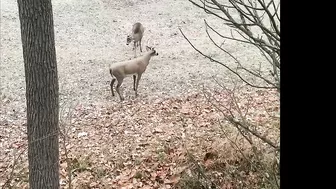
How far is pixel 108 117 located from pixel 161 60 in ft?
9.59

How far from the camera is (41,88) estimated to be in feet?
13.7

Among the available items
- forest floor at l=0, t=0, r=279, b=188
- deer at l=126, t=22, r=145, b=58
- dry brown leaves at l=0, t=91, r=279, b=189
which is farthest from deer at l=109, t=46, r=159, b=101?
deer at l=126, t=22, r=145, b=58

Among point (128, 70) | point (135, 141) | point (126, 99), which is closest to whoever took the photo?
point (135, 141)

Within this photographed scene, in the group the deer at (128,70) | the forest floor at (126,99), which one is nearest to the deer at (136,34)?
the forest floor at (126,99)

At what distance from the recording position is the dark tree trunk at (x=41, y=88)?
4.01 metres

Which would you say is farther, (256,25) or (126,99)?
(126,99)

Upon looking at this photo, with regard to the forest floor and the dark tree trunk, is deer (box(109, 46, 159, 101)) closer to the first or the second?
the forest floor

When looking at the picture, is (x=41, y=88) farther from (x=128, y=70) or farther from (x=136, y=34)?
(x=136, y=34)

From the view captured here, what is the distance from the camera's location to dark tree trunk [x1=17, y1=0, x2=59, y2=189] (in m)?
4.01

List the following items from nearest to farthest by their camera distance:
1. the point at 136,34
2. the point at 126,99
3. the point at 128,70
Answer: the point at 126,99
the point at 128,70
the point at 136,34

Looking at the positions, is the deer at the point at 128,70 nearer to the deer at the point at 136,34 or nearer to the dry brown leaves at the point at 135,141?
the dry brown leaves at the point at 135,141

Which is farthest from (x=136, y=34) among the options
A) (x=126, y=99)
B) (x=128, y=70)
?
(x=126, y=99)
